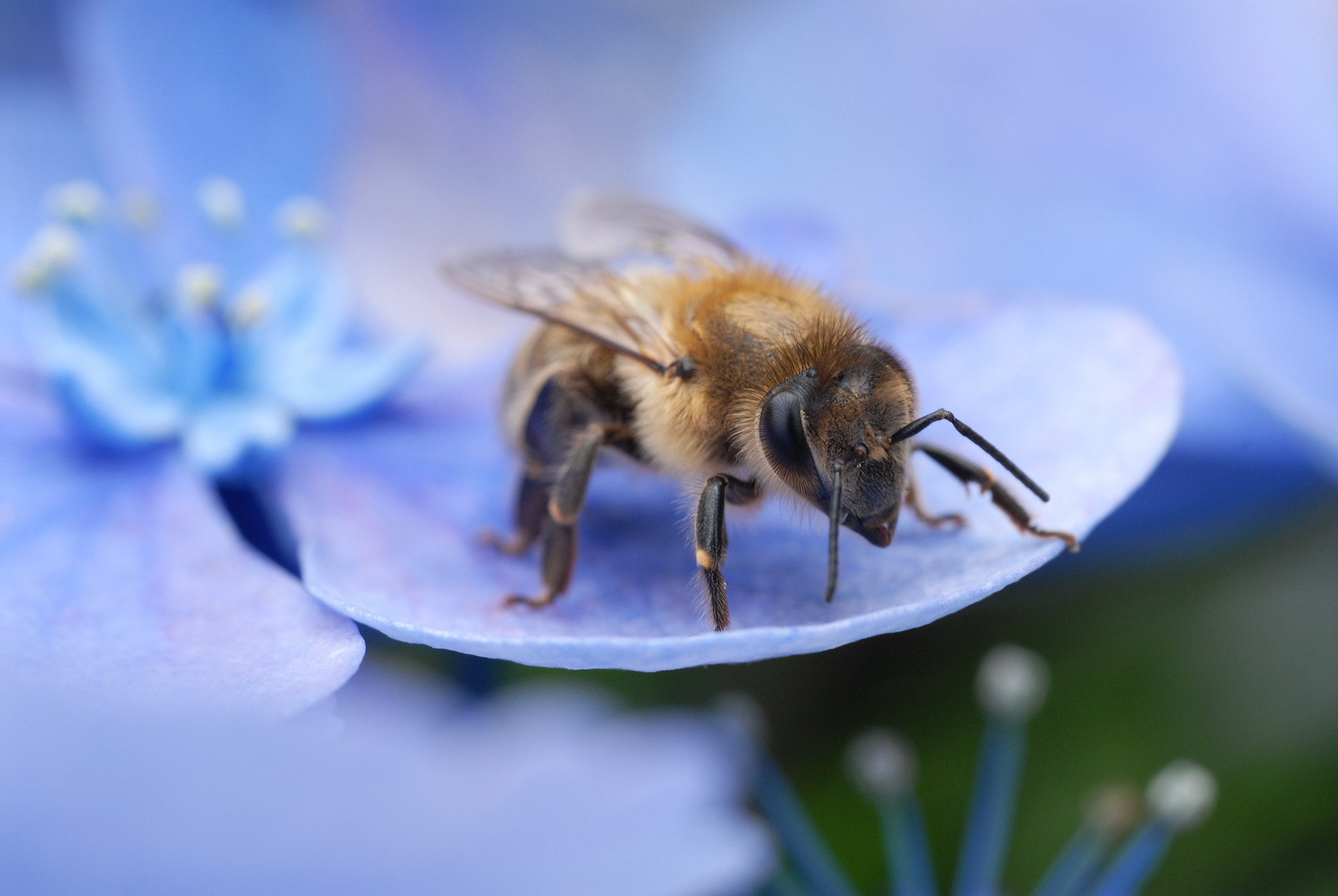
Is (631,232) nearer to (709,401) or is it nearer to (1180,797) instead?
(709,401)

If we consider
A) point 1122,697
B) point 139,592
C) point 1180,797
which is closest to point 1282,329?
point 1122,697

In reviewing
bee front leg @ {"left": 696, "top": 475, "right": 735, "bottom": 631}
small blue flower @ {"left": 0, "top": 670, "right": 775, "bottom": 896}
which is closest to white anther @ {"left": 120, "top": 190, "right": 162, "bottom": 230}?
bee front leg @ {"left": 696, "top": 475, "right": 735, "bottom": 631}

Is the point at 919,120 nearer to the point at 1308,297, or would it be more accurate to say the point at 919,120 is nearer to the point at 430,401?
the point at 1308,297

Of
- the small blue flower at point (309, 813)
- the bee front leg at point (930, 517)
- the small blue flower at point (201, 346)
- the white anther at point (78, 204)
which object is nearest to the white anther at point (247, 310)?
the small blue flower at point (201, 346)

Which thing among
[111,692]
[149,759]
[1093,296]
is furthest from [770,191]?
[149,759]

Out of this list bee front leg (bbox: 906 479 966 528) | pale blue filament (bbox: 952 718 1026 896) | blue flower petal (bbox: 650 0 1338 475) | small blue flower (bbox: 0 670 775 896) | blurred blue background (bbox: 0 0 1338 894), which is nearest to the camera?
small blue flower (bbox: 0 670 775 896)

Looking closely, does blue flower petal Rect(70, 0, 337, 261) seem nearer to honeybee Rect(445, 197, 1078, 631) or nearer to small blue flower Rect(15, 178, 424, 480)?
small blue flower Rect(15, 178, 424, 480)
